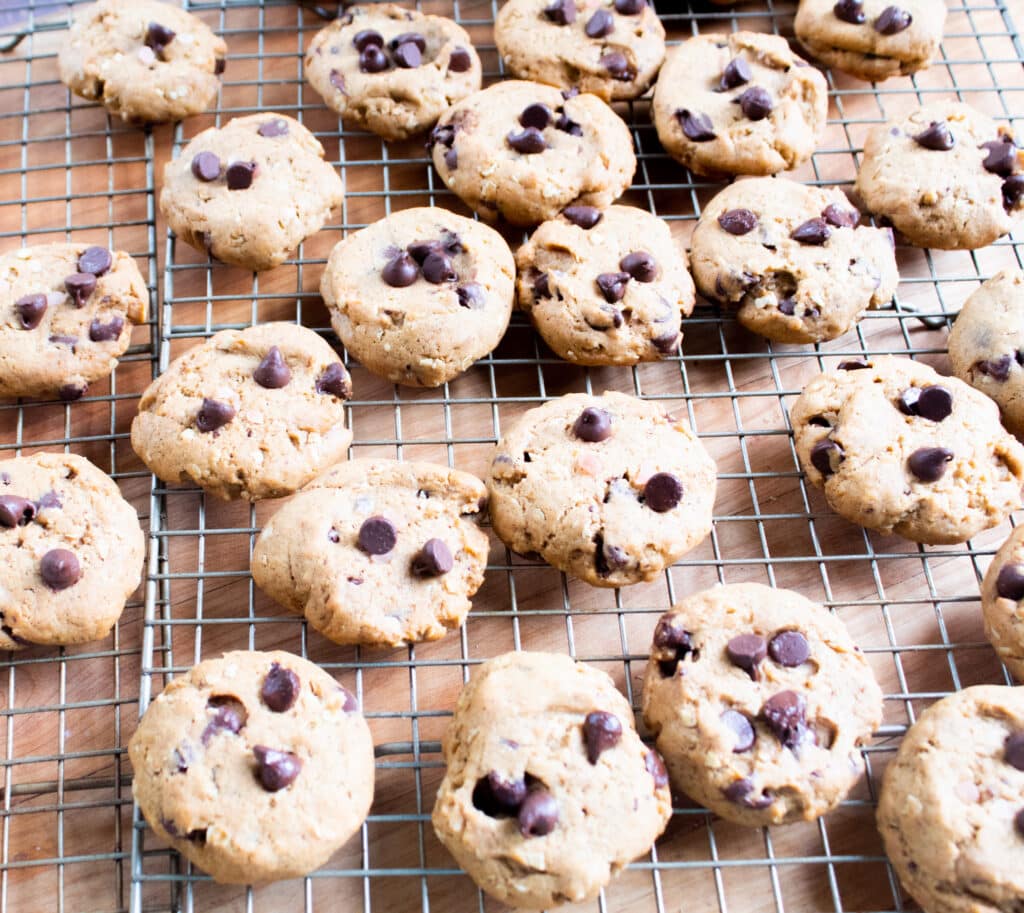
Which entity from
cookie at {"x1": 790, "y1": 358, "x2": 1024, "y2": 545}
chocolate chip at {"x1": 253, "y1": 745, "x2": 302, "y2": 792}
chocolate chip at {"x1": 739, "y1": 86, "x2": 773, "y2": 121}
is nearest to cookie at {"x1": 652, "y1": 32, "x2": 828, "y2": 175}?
chocolate chip at {"x1": 739, "y1": 86, "x2": 773, "y2": 121}

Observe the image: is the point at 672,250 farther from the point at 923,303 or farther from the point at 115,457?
the point at 115,457

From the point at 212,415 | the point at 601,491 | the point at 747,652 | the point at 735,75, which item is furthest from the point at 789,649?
the point at 735,75

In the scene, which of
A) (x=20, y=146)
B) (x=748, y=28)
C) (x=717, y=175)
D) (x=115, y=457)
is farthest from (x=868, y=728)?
(x=20, y=146)

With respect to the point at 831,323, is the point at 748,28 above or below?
above

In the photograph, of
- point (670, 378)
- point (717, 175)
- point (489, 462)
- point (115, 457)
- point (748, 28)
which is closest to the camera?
point (489, 462)

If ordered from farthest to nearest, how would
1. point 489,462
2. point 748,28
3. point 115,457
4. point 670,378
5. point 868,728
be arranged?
point 748,28, point 670,378, point 115,457, point 489,462, point 868,728

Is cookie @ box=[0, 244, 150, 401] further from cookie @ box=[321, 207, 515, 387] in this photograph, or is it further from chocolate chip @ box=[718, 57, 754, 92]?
chocolate chip @ box=[718, 57, 754, 92]

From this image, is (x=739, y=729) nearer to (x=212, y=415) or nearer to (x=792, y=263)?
(x=792, y=263)
